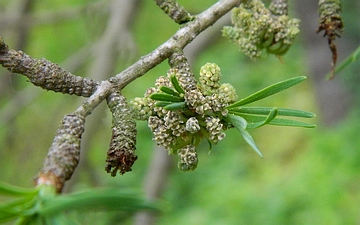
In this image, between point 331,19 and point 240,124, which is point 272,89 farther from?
point 331,19

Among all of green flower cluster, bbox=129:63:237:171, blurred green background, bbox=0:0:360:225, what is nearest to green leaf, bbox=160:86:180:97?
green flower cluster, bbox=129:63:237:171

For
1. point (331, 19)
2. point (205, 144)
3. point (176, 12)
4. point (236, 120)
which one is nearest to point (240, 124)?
point (236, 120)

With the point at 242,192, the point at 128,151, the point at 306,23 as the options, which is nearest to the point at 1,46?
the point at 128,151

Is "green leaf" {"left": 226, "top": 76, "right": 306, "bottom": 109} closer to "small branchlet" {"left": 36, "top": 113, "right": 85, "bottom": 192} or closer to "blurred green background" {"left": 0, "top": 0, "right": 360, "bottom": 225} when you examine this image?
"small branchlet" {"left": 36, "top": 113, "right": 85, "bottom": 192}

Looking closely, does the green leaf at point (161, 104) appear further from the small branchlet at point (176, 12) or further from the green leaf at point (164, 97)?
the small branchlet at point (176, 12)

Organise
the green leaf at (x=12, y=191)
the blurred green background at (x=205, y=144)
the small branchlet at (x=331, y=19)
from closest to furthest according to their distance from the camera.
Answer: the green leaf at (x=12, y=191), the small branchlet at (x=331, y=19), the blurred green background at (x=205, y=144)

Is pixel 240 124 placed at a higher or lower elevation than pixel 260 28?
lower

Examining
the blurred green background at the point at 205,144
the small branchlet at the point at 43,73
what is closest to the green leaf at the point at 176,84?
the small branchlet at the point at 43,73
